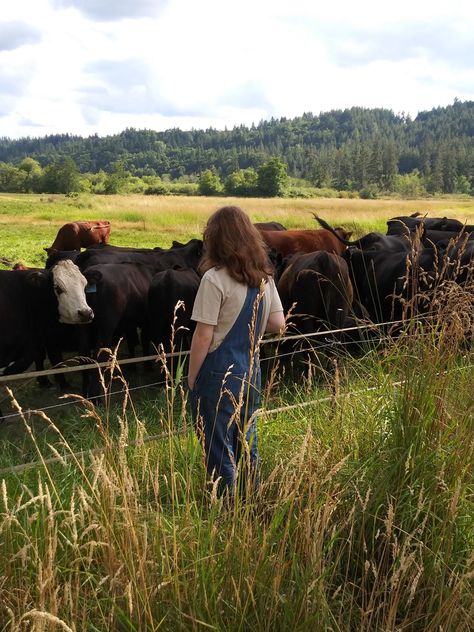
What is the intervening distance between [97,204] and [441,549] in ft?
129

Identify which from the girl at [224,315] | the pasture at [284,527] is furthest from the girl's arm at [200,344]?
the pasture at [284,527]

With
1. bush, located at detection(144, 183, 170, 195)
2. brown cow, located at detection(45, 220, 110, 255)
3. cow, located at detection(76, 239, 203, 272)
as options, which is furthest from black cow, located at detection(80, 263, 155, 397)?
bush, located at detection(144, 183, 170, 195)

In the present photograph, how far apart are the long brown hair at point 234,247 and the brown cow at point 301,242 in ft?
28.6

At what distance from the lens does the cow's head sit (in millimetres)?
7180

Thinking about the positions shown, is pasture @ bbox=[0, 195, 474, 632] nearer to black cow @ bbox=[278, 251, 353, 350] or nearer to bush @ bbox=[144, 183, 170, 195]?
black cow @ bbox=[278, 251, 353, 350]

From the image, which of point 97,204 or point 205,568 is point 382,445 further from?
point 97,204

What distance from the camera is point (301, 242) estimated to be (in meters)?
12.2

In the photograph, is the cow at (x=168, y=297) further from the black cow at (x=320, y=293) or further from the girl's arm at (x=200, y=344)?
the girl's arm at (x=200, y=344)

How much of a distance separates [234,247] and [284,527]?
4.85ft

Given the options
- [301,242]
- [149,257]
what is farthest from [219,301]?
[301,242]

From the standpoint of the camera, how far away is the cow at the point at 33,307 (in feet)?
22.8

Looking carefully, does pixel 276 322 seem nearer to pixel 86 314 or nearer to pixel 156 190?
pixel 86 314

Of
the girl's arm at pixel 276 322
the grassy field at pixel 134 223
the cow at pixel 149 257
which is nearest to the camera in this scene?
the girl's arm at pixel 276 322

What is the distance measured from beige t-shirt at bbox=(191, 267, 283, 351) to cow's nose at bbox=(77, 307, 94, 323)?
13.6 ft
